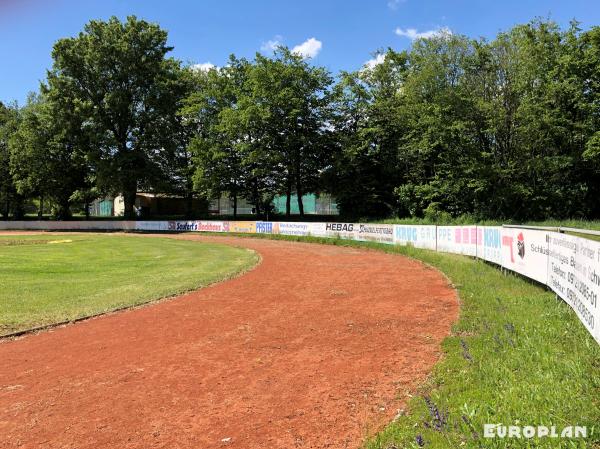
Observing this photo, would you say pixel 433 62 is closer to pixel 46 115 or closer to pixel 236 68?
pixel 236 68

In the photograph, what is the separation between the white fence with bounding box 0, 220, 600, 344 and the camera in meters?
6.56

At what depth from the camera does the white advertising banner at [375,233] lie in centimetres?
2848

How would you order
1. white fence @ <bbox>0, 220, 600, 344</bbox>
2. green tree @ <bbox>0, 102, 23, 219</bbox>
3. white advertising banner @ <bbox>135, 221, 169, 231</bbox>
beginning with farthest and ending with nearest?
1. green tree @ <bbox>0, 102, 23, 219</bbox>
2. white advertising banner @ <bbox>135, 221, 169, 231</bbox>
3. white fence @ <bbox>0, 220, 600, 344</bbox>

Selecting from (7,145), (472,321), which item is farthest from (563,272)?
(7,145)

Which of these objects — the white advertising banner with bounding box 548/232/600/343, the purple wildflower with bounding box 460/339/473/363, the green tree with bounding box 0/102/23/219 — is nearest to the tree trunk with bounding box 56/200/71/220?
the green tree with bounding box 0/102/23/219

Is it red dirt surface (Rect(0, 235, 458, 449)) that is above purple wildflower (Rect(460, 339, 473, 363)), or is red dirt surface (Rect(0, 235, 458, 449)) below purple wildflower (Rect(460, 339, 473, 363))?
below

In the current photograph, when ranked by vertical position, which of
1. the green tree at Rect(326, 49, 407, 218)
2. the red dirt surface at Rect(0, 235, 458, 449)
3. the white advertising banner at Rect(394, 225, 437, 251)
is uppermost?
the green tree at Rect(326, 49, 407, 218)

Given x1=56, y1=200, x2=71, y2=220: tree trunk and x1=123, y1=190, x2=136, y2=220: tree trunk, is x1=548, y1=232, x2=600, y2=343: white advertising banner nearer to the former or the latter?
x1=123, y1=190, x2=136, y2=220: tree trunk

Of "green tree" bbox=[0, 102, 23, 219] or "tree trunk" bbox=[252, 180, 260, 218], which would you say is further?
"green tree" bbox=[0, 102, 23, 219]

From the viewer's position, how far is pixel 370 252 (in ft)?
86.5

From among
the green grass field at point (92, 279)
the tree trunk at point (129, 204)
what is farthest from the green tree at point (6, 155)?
the green grass field at point (92, 279)

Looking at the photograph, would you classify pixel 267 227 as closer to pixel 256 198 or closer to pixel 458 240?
pixel 256 198

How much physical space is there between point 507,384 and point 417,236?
2121 cm

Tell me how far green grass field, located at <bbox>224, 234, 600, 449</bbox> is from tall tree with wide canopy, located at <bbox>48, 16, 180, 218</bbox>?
50643 millimetres
